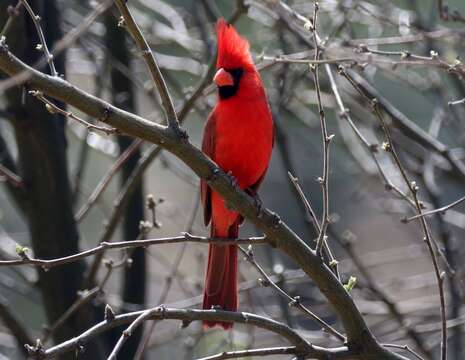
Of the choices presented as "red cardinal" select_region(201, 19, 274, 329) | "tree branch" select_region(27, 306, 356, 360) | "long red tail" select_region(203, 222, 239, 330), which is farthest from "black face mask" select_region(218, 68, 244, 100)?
"tree branch" select_region(27, 306, 356, 360)

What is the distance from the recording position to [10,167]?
3.51 meters

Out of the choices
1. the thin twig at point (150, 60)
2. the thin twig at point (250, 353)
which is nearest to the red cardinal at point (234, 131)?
the thin twig at point (250, 353)

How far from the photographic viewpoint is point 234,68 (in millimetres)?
3289

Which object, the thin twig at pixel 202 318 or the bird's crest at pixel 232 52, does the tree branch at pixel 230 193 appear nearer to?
the thin twig at pixel 202 318

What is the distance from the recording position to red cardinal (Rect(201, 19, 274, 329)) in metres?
3.19

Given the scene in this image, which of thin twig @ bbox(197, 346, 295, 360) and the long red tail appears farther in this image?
the long red tail

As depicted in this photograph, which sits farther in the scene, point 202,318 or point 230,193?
point 230,193

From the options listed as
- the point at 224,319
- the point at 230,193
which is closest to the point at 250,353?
the point at 224,319

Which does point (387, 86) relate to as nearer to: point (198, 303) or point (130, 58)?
point (130, 58)

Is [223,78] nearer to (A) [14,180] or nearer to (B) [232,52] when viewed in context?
(B) [232,52]

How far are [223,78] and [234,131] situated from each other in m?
0.18

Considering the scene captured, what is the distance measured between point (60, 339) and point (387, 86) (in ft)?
16.6

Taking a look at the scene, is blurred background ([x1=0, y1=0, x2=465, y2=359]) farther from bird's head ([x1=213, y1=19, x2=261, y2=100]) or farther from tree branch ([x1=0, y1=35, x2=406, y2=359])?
tree branch ([x1=0, y1=35, x2=406, y2=359])

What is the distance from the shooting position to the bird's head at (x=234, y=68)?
3223 mm
